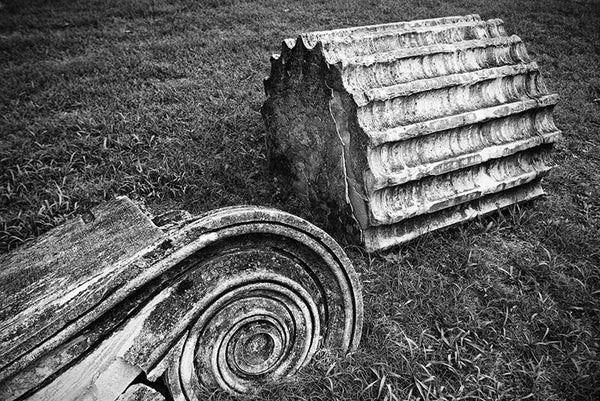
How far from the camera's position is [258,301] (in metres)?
1.88

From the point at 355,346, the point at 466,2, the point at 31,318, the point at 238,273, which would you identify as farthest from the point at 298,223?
the point at 466,2

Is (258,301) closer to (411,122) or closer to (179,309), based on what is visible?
(179,309)

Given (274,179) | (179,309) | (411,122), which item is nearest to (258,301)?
(179,309)

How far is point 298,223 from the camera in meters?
1.84

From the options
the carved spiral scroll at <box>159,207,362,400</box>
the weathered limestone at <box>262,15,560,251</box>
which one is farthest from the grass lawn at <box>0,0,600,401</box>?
the weathered limestone at <box>262,15,560,251</box>

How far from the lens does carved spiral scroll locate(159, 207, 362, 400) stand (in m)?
1.74

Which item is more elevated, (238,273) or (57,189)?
(238,273)

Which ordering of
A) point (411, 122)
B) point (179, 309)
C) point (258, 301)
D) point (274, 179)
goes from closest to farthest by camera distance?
point (179, 309) → point (258, 301) → point (411, 122) → point (274, 179)

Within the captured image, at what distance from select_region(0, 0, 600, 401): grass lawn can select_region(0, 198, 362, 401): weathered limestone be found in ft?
0.71

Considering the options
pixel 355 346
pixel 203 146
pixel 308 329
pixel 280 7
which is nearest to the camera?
pixel 308 329

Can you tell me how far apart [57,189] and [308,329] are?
2.47 metres

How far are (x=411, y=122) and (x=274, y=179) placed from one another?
1.30 m

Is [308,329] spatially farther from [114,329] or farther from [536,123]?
[536,123]

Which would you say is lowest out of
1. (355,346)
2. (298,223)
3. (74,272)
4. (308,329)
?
(355,346)
